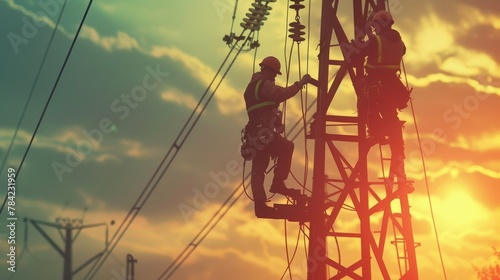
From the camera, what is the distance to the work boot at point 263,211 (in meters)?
16.5

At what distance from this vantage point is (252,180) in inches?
660

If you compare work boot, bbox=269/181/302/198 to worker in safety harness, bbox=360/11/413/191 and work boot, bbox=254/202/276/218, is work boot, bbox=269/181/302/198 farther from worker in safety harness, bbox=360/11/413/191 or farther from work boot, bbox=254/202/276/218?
A: worker in safety harness, bbox=360/11/413/191

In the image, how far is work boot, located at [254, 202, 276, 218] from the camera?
16531 millimetres

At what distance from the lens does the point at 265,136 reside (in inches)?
656

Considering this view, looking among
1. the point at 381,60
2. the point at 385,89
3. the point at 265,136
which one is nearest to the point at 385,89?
the point at 385,89

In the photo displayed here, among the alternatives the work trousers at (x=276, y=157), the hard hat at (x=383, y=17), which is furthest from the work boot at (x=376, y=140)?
the hard hat at (x=383, y=17)

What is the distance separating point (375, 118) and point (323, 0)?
104 inches

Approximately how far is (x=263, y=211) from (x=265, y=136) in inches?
56.0

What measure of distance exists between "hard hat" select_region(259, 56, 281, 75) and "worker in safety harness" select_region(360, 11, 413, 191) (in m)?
1.63

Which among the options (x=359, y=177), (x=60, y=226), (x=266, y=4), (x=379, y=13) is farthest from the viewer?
(x=60, y=226)

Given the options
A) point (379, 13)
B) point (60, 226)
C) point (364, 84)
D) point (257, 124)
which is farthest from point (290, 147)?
point (60, 226)

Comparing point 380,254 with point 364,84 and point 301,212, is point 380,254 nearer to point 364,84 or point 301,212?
point 301,212

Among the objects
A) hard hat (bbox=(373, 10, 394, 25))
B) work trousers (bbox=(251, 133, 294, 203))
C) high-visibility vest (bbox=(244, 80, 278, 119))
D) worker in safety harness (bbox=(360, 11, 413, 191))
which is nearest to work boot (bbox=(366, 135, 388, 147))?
worker in safety harness (bbox=(360, 11, 413, 191))

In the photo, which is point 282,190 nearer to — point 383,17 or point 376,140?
point 376,140
